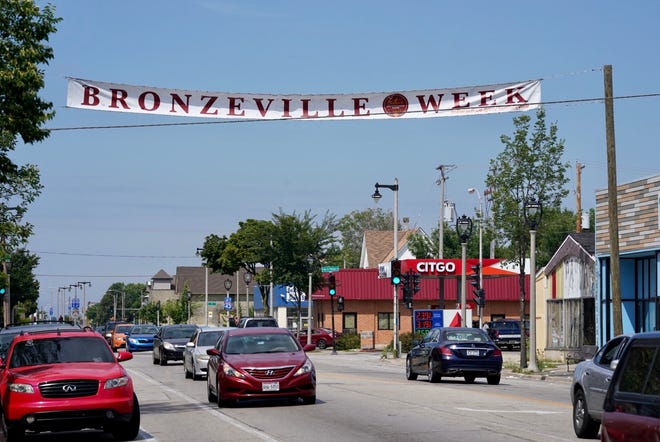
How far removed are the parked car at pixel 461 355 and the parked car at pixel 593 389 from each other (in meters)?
12.5

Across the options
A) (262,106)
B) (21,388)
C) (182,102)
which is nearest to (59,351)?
(21,388)

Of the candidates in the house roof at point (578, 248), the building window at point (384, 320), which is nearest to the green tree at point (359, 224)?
the building window at point (384, 320)

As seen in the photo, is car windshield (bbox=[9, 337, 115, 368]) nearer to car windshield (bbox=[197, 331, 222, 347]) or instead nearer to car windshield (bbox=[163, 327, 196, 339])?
car windshield (bbox=[197, 331, 222, 347])

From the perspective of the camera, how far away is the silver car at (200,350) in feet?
103

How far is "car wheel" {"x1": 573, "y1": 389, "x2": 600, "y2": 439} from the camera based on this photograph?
16.0m

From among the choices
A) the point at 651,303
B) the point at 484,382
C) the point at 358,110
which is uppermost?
the point at 358,110

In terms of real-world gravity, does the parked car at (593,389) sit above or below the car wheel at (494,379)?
above

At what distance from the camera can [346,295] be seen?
77438mm

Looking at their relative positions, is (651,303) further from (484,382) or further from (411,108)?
(411,108)

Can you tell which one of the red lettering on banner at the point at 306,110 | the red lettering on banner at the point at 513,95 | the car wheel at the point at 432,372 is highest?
the red lettering on banner at the point at 513,95

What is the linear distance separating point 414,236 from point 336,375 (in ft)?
238

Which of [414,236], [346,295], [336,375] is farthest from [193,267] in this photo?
[336,375]

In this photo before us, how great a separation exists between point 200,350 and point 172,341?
36.9 feet

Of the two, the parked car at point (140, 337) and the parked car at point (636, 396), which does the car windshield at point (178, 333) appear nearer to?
the parked car at point (140, 337)
